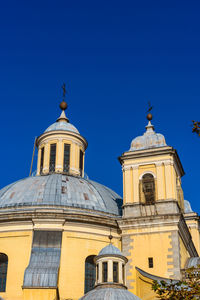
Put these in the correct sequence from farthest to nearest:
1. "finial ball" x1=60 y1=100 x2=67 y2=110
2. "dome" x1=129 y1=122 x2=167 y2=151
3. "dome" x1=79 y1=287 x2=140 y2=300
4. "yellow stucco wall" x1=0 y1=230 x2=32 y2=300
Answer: "finial ball" x1=60 y1=100 x2=67 y2=110 → "dome" x1=129 y1=122 x2=167 y2=151 → "yellow stucco wall" x1=0 y1=230 x2=32 y2=300 → "dome" x1=79 y1=287 x2=140 y2=300

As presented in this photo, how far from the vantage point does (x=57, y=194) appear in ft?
94.9

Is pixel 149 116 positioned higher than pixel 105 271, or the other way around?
pixel 149 116

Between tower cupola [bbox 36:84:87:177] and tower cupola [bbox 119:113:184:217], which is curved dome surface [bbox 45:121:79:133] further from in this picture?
tower cupola [bbox 119:113:184:217]

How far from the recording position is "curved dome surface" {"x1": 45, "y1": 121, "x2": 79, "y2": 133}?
36156 mm

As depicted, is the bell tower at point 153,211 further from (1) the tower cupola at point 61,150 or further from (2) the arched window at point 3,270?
(2) the arched window at point 3,270

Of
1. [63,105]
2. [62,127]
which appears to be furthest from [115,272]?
[63,105]

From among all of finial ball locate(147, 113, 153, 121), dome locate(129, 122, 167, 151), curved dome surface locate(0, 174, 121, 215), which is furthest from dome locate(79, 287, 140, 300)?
finial ball locate(147, 113, 153, 121)

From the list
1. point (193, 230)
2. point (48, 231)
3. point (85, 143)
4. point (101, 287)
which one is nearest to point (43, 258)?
point (48, 231)

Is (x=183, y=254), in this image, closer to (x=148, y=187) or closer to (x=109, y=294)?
(x=148, y=187)

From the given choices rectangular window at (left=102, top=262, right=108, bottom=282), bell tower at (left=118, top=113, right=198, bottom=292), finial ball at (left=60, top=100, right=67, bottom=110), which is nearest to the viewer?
rectangular window at (left=102, top=262, right=108, bottom=282)

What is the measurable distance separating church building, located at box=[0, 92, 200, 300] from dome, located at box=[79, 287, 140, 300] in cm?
5

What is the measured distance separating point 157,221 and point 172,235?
1.17 m

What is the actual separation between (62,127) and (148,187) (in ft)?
33.7

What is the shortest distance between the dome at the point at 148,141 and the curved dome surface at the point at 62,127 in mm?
7056
